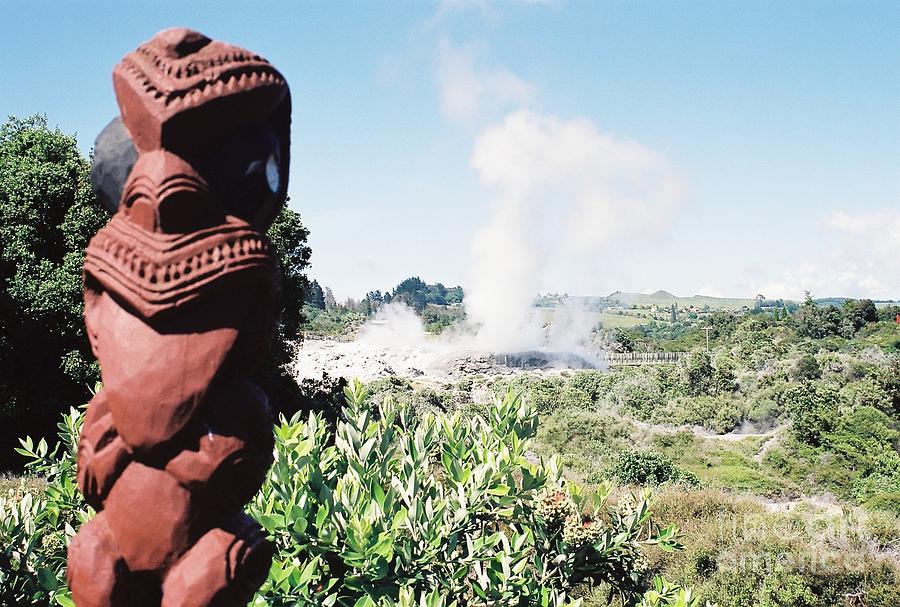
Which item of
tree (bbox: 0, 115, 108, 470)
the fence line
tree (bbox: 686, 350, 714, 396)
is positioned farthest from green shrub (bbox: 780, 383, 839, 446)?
the fence line

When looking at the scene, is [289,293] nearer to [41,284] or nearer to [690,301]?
[41,284]

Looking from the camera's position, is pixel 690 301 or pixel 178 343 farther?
pixel 690 301

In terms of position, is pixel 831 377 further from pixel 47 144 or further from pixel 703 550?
pixel 47 144

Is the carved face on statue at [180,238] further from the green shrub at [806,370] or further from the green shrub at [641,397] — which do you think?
the green shrub at [806,370]

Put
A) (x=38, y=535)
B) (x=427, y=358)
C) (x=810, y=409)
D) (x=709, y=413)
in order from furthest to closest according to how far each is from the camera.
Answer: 1. (x=427, y=358)
2. (x=709, y=413)
3. (x=810, y=409)
4. (x=38, y=535)

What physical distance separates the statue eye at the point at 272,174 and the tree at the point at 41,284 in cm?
1076

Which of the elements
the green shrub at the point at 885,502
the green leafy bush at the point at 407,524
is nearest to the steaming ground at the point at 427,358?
the green shrub at the point at 885,502

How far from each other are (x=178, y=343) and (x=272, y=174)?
25.6 inches

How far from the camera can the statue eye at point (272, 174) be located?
7.38 feet

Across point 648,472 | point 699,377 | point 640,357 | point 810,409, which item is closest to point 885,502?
point 648,472

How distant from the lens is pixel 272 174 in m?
2.27

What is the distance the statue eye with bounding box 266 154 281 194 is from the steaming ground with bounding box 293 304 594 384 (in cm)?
2380

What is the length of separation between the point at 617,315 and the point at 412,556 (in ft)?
339

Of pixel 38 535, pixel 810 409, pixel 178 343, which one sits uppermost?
pixel 178 343
